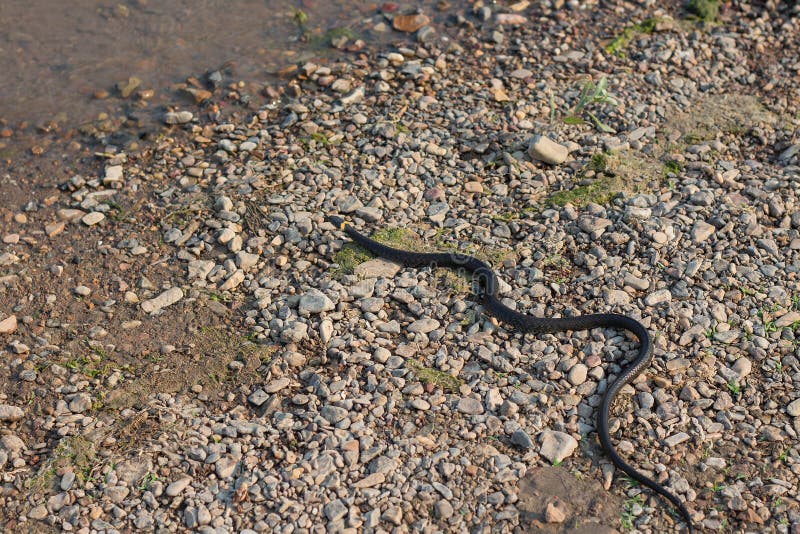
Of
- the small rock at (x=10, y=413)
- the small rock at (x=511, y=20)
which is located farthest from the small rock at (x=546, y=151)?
the small rock at (x=10, y=413)

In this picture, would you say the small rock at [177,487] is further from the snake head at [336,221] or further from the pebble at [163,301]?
the snake head at [336,221]

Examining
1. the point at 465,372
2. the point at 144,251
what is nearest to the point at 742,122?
the point at 465,372

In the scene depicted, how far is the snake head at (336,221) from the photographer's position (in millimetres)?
8359

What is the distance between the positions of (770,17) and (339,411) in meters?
9.39

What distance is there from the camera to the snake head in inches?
329

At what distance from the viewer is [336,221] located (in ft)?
27.6

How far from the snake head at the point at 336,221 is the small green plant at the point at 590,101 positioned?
127 inches

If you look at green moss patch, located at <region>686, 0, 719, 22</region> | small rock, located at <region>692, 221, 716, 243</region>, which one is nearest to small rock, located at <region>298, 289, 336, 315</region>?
small rock, located at <region>692, 221, 716, 243</region>

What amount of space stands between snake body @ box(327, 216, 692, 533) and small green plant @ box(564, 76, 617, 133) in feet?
9.58

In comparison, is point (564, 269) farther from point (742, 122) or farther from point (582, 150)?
point (742, 122)

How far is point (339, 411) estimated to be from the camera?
21.1 feet

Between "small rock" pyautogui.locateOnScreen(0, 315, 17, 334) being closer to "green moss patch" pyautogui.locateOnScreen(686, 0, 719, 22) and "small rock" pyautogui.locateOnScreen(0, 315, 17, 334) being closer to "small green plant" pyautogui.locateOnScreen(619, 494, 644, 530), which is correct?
"small green plant" pyautogui.locateOnScreen(619, 494, 644, 530)

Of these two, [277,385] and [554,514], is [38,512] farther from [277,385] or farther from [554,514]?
[554,514]

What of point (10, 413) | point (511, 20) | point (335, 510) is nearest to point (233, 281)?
point (10, 413)
